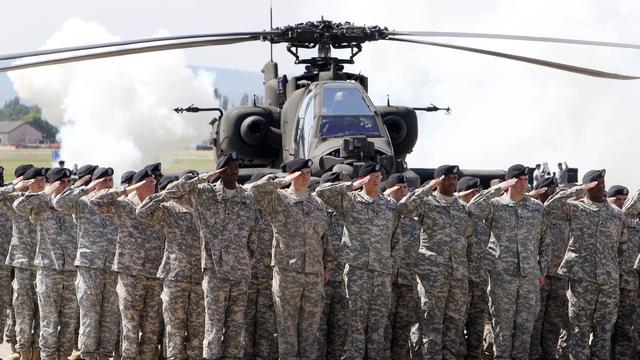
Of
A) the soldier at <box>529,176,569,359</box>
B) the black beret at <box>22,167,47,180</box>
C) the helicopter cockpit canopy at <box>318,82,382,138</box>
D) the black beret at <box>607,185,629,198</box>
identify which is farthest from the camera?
the helicopter cockpit canopy at <box>318,82,382,138</box>

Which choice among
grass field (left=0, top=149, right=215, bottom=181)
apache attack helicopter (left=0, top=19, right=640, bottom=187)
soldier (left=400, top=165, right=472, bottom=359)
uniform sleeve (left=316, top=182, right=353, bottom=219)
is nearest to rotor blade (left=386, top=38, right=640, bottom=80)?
apache attack helicopter (left=0, top=19, right=640, bottom=187)

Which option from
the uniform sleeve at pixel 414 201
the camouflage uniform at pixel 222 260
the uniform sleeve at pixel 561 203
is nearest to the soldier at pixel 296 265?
the camouflage uniform at pixel 222 260

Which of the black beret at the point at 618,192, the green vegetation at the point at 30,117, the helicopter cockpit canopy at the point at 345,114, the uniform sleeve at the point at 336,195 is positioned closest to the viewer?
the uniform sleeve at the point at 336,195

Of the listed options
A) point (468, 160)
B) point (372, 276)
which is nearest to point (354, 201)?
point (372, 276)

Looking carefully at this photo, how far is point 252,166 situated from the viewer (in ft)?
43.3

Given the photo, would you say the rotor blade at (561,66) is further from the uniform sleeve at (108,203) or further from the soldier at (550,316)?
the uniform sleeve at (108,203)

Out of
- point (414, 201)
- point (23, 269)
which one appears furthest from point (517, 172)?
point (23, 269)

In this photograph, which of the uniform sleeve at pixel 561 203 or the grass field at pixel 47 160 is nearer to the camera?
the uniform sleeve at pixel 561 203

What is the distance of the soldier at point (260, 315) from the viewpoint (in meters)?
8.54

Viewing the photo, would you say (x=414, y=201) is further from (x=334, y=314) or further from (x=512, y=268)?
(x=334, y=314)

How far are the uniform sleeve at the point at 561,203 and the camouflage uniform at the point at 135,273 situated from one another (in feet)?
10.1

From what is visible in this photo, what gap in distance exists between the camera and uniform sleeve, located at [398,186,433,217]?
8.50 meters

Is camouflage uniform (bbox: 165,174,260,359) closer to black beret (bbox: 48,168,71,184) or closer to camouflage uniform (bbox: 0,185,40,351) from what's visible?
black beret (bbox: 48,168,71,184)

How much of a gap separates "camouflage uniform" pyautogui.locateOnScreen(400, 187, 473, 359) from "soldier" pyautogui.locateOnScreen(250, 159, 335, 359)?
0.84 m
